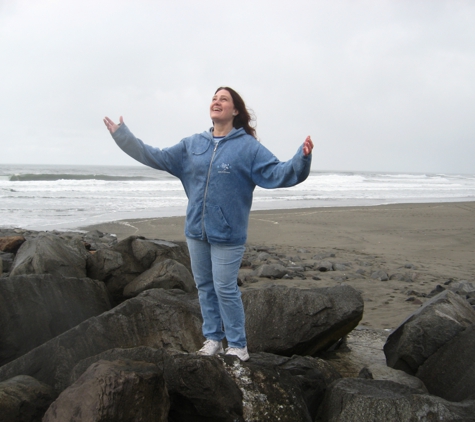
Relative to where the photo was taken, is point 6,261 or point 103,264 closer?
point 103,264

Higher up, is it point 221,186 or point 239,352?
point 221,186

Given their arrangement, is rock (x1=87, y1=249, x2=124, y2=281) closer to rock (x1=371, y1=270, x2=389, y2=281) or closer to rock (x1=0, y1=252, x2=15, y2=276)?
rock (x1=0, y1=252, x2=15, y2=276)

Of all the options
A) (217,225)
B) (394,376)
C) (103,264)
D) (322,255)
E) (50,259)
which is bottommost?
(322,255)

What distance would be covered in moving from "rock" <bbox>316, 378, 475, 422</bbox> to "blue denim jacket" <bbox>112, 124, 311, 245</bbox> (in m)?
1.11

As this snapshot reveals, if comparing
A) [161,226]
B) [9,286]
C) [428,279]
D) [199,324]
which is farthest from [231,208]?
[161,226]

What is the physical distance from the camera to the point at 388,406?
8.45 feet

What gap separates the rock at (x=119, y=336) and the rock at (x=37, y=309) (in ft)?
2.14

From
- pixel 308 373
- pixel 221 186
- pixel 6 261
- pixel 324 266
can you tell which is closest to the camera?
pixel 308 373

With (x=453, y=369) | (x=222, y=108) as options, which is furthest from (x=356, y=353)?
(x=222, y=108)

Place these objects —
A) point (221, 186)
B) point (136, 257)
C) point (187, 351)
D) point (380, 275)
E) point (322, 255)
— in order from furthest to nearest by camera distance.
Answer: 1. point (322, 255)
2. point (380, 275)
3. point (136, 257)
4. point (187, 351)
5. point (221, 186)

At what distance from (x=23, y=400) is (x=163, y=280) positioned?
2.60 meters

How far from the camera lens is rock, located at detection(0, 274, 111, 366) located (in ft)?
12.9

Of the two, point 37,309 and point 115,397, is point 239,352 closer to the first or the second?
point 115,397

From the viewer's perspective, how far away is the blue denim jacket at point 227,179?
3217mm
